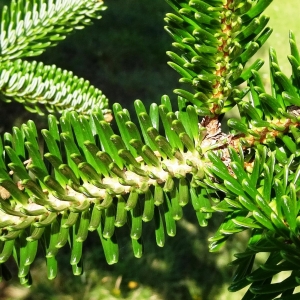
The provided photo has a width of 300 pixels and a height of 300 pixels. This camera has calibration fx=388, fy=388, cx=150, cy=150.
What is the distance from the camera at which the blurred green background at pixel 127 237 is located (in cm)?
183

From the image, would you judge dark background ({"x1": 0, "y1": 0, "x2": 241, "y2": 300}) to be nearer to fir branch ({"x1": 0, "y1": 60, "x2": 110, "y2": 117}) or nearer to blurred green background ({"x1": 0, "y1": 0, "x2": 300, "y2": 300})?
blurred green background ({"x1": 0, "y1": 0, "x2": 300, "y2": 300})

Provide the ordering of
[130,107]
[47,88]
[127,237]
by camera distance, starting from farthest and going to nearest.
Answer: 1. [130,107]
2. [127,237]
3. [47,88]

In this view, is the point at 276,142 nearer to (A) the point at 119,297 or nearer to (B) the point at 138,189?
(B) the point at 138,189

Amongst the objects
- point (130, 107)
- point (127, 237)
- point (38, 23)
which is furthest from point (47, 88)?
point (130, 107)

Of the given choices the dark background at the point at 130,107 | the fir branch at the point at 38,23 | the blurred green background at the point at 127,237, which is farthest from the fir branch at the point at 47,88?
the blurred green background at the point at 127,237

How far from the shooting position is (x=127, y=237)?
1.99 meters

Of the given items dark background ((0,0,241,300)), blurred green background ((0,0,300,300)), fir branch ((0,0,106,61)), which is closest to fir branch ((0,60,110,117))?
fir branch ((0,0,106,61))

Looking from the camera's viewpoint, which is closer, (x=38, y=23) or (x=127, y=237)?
(x=38, y=23)

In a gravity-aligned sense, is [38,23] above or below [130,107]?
above

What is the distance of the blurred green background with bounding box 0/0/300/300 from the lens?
1830mm

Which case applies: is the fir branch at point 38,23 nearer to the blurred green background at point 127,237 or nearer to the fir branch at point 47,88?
the fir branch at point 47,88

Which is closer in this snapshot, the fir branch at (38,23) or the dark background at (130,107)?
the fir branch at (38,23)

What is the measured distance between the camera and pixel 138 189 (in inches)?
18.7

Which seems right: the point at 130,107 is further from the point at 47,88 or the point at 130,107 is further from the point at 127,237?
the point at 47,88
